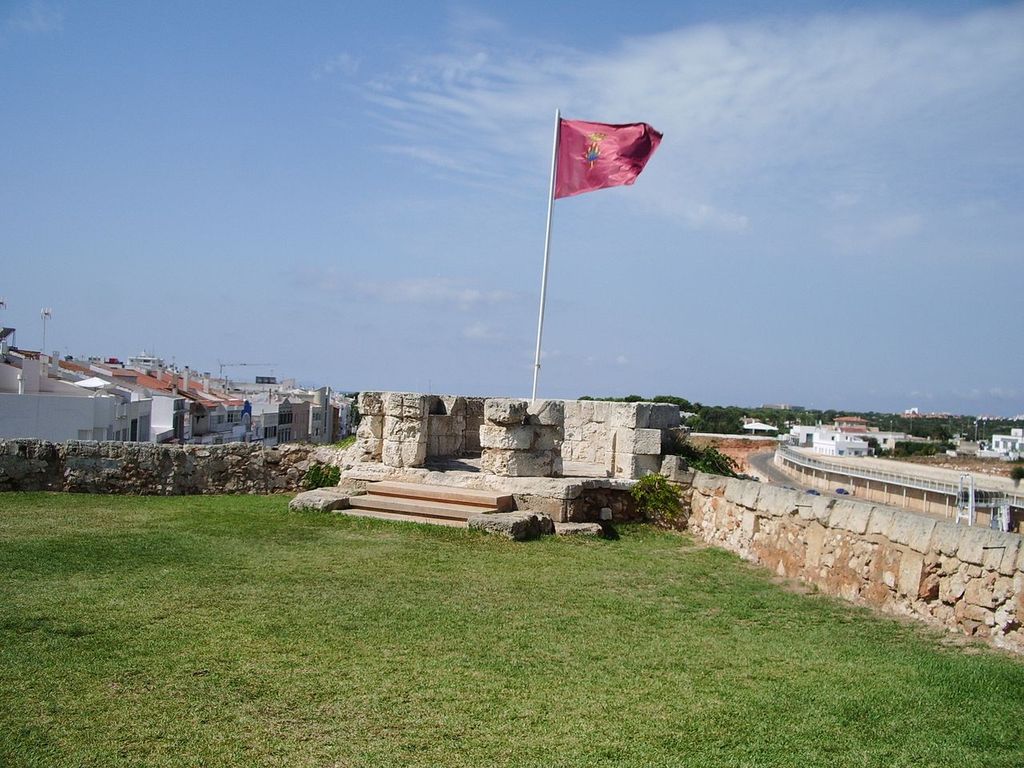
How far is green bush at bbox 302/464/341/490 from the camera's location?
12.8m

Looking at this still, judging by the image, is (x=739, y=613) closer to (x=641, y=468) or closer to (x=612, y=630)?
(x=612, y=630)

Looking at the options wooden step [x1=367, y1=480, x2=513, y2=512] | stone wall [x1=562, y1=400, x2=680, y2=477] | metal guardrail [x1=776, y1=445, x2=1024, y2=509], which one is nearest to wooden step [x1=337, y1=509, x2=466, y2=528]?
wooden step [x1=367, y1=480, x2=513, y2=512]

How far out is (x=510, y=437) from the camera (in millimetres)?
11070

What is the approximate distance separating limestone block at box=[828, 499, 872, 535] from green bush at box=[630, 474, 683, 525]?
3426 millimetres

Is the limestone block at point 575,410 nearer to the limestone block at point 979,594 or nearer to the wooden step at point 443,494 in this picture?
the wooden step at point 443,494

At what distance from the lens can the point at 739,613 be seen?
682cm

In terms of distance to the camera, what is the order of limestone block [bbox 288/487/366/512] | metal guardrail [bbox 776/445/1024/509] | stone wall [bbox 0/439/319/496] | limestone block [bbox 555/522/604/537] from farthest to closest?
1. metal guardrail [bbox 776/445/1024/509]
2. stone wall [bbox 0/439/319/496]
3. limestone block [bbox 288/487/366/512]
4. limestone block [bbox 555/522/604/537]

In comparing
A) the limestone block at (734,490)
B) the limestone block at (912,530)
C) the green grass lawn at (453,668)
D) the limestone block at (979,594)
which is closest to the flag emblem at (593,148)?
the limestone block at (734,490)

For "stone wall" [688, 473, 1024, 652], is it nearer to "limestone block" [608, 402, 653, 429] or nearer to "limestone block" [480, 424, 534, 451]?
"limestone block" [608, 402, 653, 429]

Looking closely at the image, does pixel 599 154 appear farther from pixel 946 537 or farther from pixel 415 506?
pixel 946 537

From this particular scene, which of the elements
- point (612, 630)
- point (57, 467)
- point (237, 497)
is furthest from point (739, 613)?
point (57, 467)

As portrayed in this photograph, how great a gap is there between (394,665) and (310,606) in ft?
5.02

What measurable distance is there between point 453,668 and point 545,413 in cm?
643

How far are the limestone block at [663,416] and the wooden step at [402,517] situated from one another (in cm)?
324
